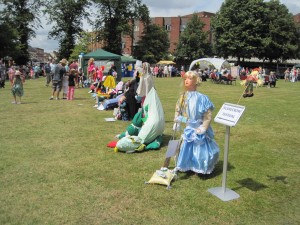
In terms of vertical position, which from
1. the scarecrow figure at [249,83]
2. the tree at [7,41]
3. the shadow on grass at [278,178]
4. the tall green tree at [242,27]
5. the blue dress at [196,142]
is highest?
the tall green tree at [242,27]

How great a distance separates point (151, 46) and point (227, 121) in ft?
170

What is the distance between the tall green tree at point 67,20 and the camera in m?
50.8

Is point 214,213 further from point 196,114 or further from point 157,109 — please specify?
point 157,109

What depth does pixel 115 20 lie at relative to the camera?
Answer: 172 ft

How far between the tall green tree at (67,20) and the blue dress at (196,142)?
48.9 m

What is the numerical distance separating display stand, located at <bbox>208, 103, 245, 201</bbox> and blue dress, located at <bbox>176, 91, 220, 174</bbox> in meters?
0.52

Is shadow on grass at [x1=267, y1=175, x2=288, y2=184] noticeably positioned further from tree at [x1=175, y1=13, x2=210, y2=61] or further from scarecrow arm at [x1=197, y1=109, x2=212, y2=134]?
tree at [x1=175, y1=13, x2=210, y2=61]

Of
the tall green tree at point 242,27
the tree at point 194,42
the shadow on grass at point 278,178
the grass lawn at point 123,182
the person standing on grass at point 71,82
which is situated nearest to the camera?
the grass lawn at point 123,182

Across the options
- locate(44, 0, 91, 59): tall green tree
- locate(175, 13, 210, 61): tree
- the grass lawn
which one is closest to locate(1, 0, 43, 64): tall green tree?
locate(44, 0, 91, 59): tall green tree

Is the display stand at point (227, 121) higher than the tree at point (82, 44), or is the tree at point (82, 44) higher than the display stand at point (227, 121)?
the tree at point (82, 44)

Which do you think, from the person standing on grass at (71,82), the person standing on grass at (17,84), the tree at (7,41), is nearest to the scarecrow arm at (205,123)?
the person standing on grass at (17,84)

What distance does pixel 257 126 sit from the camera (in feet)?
31.8

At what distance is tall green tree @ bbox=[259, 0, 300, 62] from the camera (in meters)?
47.6

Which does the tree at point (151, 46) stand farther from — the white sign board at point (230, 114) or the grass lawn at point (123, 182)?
the white sign board at point (230, 114)
